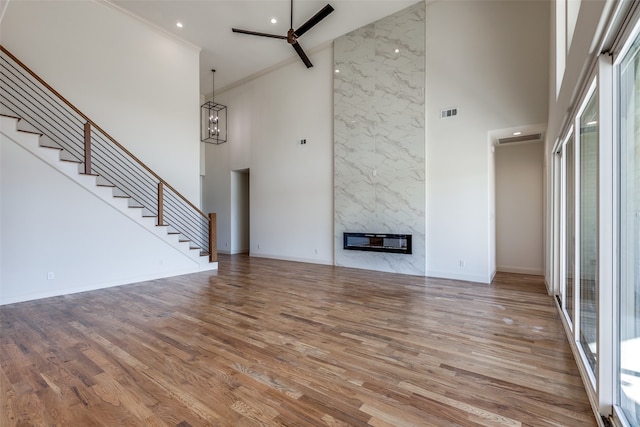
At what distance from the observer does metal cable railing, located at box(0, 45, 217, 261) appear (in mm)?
4559

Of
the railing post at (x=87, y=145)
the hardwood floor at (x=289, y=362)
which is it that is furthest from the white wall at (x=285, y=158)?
the railing post at (x=87, y=145)

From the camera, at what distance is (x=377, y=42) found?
6.17m

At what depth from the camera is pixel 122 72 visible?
A: 571cm

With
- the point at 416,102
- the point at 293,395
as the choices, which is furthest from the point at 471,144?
the point at 293,395

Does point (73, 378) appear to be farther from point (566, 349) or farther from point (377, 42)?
point (377, 42)

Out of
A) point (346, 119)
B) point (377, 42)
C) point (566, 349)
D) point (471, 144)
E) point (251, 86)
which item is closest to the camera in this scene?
point (566, 349)

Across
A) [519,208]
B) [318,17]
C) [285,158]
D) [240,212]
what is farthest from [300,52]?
[519,208]

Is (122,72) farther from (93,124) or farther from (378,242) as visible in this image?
(378,242)

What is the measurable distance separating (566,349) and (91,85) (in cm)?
790

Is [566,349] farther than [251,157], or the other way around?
[251,157]

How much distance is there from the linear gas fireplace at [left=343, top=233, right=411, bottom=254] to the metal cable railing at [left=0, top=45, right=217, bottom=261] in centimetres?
314

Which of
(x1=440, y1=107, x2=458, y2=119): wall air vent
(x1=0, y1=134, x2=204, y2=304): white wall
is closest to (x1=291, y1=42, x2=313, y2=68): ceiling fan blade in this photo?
(x1=440, y1=107, x2=458, y2=119): wall air vent

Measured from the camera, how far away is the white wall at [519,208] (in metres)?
5.81

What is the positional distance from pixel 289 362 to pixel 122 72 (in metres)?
6.42
